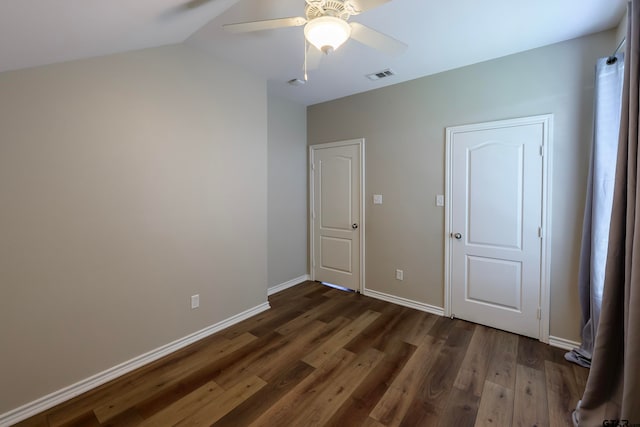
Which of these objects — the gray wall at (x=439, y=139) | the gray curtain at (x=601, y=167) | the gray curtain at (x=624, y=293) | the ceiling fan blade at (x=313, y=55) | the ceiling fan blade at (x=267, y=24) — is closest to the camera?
the gray curtain at (x=624, y=293)

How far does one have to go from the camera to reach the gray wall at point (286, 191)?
12.5 feet

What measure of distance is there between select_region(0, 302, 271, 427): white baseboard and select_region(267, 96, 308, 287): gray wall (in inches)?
48.7

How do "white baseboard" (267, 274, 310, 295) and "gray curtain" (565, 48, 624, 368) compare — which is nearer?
"gray curtain" (565, 48, 624, 368)

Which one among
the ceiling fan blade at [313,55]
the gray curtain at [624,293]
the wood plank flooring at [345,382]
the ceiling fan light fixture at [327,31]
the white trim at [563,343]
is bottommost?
the wood plank flooring at [345,382]

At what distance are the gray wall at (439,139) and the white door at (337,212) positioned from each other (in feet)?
0.56

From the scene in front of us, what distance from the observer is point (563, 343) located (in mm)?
2469

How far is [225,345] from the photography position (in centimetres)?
254

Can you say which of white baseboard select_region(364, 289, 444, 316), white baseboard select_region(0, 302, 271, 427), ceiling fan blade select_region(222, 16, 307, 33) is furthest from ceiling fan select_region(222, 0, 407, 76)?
white baseboard select_region(364, 289, 444, 316)

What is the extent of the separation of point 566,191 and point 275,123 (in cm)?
325

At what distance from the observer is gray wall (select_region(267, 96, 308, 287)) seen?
3.80m

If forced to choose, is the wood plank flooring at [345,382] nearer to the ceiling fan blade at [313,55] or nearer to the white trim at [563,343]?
the white trim at [563,343]

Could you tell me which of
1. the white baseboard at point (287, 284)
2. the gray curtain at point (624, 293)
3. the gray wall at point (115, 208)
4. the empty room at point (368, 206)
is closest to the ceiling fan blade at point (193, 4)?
the empty room at point (368, 206)

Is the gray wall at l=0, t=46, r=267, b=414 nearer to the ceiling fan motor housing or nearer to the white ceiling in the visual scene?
the white ceiling

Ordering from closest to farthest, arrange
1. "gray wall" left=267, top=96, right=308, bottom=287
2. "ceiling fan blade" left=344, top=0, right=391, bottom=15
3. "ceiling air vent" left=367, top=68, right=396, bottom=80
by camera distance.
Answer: "ceiling fan blade" left=344, top=0, right=391, bottom=15 < "ceiling air vent" left=367, top=68, right=396, bottom=80 < "gray wall" left=267, top=96, right=308, bottom=287
